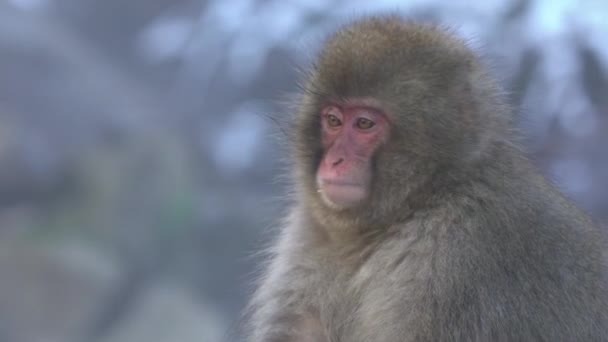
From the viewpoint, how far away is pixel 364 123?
407 cm

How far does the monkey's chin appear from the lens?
402 cm

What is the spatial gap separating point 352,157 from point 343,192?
11 centimetres

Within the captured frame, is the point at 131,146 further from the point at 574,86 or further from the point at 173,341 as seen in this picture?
the point at 574,86

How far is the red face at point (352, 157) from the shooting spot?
402 centimetres

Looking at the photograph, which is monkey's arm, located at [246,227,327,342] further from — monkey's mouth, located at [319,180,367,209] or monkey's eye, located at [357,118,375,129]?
monkey's eye, located at [357,118,375,129]

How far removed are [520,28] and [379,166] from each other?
3.99 metres

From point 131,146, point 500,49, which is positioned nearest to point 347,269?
point 500,49

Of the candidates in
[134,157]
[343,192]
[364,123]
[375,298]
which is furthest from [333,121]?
[134,157]

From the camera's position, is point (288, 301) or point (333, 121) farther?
point (288, 301)

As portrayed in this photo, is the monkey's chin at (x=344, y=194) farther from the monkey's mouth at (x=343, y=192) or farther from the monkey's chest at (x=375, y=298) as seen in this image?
the monkey's chest at (x=375, y=298)

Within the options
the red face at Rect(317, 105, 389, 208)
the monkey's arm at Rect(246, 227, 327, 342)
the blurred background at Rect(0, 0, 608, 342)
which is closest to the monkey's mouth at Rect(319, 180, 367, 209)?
the red face at Rect(317, 105, 389, 208)

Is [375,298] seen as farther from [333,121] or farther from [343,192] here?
[333,121]

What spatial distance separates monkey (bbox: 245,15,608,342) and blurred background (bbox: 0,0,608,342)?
3553 millimetres

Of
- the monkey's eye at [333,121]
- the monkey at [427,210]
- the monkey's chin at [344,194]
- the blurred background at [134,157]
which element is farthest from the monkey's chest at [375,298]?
the blurred background at [134,157]
